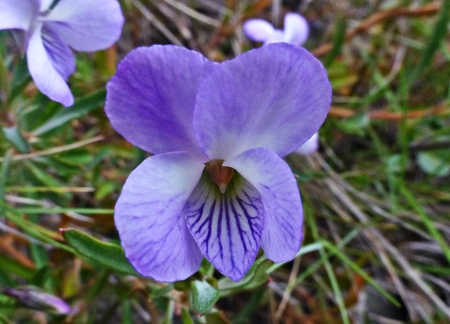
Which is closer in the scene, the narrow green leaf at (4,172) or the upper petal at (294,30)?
the narrow green leaf at (4,172)

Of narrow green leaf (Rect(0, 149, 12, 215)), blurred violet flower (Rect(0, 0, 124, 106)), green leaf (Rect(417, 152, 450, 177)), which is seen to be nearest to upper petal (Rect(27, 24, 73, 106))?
blurred violet flower (Rect(0, 0, 124, 106))

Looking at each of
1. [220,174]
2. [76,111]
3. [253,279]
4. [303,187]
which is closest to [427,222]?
[303,187]

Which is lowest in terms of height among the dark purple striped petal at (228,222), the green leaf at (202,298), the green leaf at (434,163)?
the green leaf at (434,163)

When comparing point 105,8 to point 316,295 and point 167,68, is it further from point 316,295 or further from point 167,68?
point 316,295

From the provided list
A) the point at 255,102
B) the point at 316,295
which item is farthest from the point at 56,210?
the point at 316,295

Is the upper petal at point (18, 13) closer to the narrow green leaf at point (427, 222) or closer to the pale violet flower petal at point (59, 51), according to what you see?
the pale violet flower petal at point (59, 51)

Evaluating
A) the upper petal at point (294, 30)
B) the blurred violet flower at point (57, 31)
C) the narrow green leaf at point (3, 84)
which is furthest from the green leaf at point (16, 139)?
the upper petal at point (294, 30)

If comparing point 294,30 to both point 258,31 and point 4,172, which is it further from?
point 4,172
